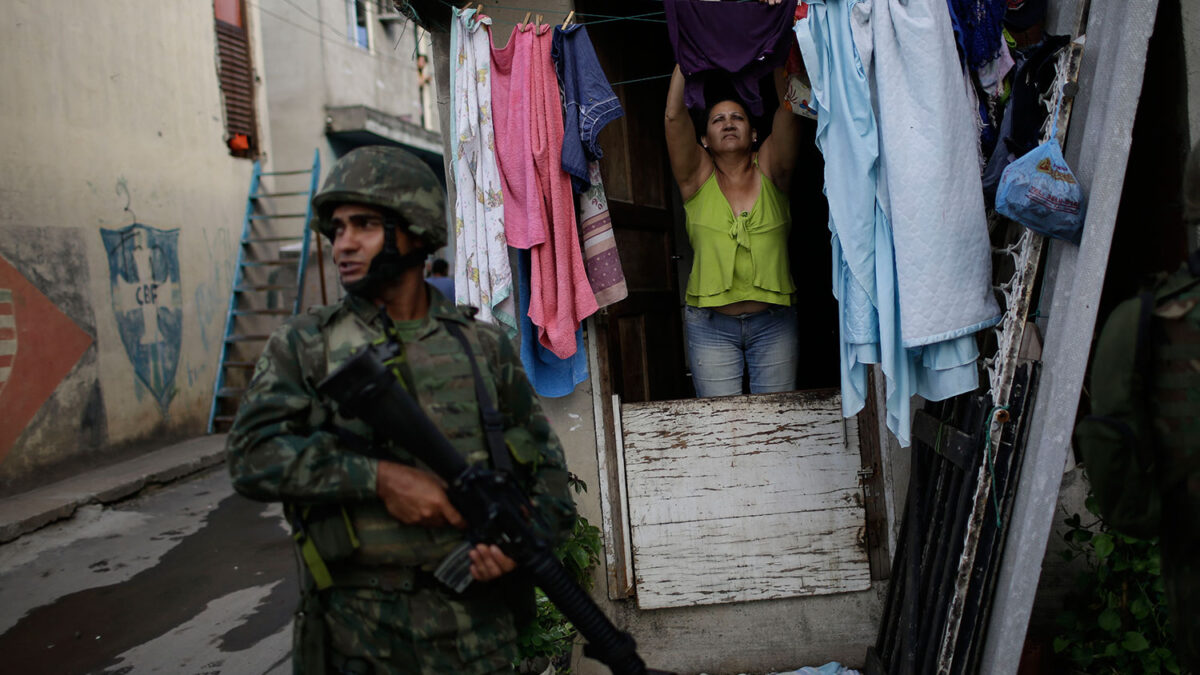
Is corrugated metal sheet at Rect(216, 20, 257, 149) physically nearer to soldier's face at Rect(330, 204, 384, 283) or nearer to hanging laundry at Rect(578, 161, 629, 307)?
hanging laundry at Rect(578, 161, 629, 307)

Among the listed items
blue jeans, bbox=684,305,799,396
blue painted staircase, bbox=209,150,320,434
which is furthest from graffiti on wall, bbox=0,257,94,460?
blue jeans, bbox=684,305,799,396

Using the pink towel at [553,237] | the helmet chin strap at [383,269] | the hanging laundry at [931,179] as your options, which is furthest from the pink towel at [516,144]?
the helmet chin strap at [383,269]

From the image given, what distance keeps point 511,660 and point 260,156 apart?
32.6ft

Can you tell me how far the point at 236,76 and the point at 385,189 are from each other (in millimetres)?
9551

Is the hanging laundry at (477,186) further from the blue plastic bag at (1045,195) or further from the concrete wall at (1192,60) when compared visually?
the concrete wall at (1192,60)

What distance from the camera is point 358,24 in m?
14.9

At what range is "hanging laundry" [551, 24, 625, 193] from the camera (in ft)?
11.3

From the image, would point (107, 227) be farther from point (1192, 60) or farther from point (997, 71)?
point (1192, 60)

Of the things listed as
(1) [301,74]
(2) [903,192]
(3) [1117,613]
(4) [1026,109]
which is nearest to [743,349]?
(2) [903,192]

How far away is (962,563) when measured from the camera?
2.90 m

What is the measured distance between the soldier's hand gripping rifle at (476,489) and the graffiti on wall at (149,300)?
7.28 metres

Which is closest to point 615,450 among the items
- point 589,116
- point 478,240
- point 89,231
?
point 478,240

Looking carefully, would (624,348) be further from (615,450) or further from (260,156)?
(260,156)

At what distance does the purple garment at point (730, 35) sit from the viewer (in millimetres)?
3355
